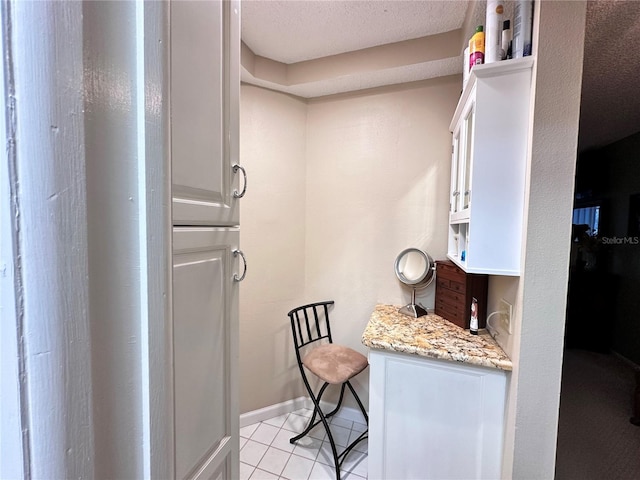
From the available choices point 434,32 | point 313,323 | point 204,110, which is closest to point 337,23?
point 434,32

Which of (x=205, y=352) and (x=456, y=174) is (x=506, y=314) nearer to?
(x=456, y=174)

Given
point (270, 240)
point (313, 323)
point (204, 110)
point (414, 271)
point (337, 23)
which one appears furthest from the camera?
point (313, 323)

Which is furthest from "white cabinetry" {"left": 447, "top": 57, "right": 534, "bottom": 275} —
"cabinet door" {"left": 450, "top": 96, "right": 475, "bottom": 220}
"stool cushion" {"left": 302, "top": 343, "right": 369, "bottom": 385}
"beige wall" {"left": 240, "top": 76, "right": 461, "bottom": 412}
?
"stool cushion" {"left": 302, "top": 343, "right": 369, "bottom": 385}

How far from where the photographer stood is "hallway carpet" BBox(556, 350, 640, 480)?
4.38 feet

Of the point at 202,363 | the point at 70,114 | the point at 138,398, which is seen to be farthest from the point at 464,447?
the point at 70,114

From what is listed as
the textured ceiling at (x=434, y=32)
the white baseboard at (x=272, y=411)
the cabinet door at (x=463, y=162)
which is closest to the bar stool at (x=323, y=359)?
the white baseboard at (x=272, y=411)

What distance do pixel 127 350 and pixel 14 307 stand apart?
12 cm

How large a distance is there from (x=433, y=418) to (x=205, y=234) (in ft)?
4.56

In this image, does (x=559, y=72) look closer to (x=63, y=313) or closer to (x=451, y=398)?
(x=451, y=398)

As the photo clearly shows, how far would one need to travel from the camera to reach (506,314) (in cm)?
129

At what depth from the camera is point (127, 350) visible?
1.20 ft

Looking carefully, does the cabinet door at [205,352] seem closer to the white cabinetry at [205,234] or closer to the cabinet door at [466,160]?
the white cabinetry at [205,234]

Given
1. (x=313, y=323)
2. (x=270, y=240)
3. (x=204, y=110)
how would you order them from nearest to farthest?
(x=204, y=110) < (x=270, y=240) < (x=313, y=323)

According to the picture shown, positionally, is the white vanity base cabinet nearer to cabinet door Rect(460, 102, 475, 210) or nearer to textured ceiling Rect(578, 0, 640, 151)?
cabinet door Rect(460, 102, 475, 210)
